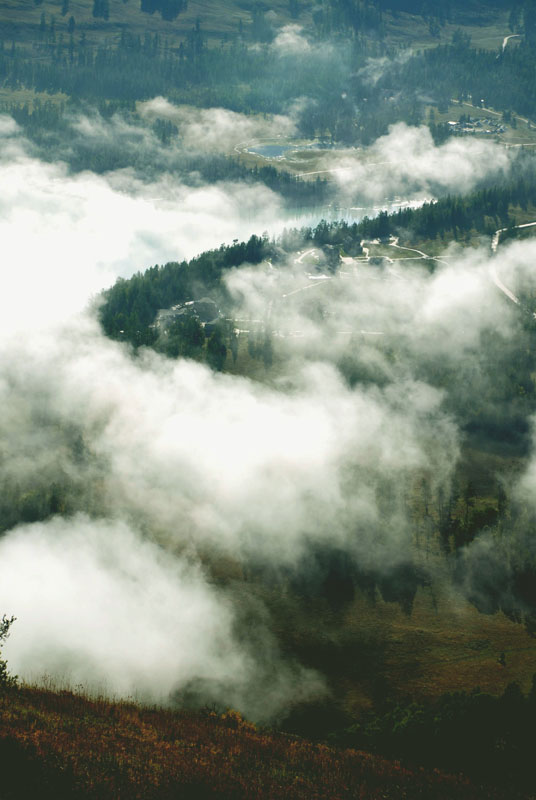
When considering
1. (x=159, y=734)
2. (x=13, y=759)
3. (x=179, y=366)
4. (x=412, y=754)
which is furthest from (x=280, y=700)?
(x=179, y=366)

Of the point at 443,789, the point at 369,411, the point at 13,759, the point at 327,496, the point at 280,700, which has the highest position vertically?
the point at 369,411

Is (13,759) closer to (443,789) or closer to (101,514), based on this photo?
(443,789)

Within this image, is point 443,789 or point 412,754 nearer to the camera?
point 443,789

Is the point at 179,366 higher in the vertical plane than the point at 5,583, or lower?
higher

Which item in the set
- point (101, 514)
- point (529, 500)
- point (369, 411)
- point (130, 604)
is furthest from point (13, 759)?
point (369, 411)

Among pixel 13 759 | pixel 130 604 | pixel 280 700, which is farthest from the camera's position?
pixel 130 604

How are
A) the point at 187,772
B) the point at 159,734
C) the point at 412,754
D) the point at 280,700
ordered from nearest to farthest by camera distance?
the point at 187,772 < the point at 159,734 < the point at 412,754 < the point at 280,700

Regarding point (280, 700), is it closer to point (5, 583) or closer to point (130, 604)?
point (130, 604)
